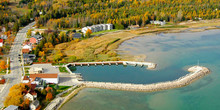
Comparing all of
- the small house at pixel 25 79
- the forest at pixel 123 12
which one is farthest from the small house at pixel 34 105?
the forest at pixel 123 12

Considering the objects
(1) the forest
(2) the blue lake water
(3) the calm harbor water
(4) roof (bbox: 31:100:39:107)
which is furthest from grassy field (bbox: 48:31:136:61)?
(4) roof (bbox: 31:100:39:107)

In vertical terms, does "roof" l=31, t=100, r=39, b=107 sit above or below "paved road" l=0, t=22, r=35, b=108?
below

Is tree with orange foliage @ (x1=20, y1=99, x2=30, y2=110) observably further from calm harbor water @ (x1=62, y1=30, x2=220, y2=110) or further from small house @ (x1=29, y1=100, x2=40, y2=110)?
calm harbor water @ (x1=62, y1=30, x2=220, y2=110)

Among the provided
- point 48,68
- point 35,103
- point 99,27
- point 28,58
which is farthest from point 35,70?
point 99,27

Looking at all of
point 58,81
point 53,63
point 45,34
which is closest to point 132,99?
point 58,81

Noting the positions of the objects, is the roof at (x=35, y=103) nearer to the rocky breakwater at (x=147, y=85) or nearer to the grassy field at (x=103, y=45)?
the rocky breakwater at (x=147, y=85)

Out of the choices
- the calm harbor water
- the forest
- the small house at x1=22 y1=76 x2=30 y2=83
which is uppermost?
the forest

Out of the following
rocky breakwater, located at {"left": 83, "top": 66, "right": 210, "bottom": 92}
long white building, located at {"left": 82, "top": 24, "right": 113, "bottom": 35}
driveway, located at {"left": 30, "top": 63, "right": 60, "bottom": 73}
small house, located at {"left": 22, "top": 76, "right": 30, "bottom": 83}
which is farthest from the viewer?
long white building, located at {"left": 82, "top": 24, "right": 113, "bottom": 35}

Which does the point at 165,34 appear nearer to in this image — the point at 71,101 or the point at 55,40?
the point at 55,40
